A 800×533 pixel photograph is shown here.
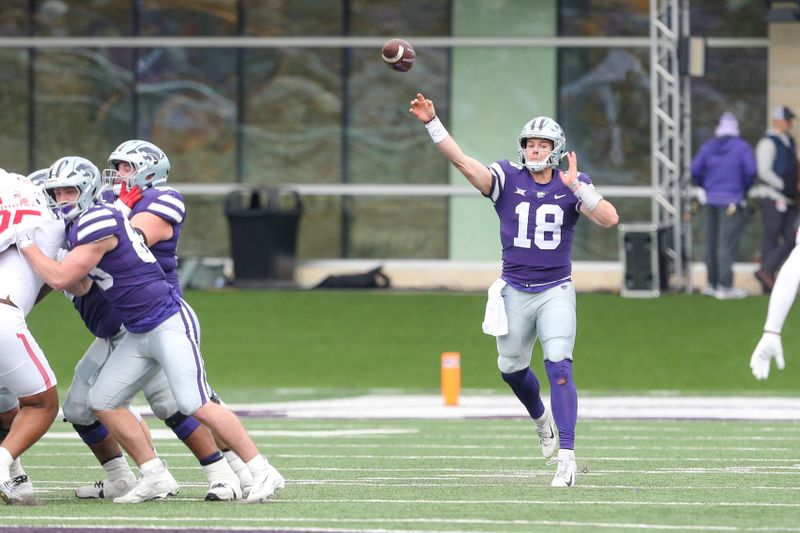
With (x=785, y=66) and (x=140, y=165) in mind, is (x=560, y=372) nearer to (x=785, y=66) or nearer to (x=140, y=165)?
(x=140, y=165)

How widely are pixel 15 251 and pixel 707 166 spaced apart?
12531 mm

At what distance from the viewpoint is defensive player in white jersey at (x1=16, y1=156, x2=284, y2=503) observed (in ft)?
27.4

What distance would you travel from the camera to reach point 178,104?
77.1 ft

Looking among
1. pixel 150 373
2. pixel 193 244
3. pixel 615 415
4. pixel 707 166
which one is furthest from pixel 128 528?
pixel 193 244

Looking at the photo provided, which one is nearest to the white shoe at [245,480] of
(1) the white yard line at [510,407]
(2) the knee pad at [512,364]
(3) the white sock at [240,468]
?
(3) the white sock at [240,468]

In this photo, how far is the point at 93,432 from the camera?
9.07 m

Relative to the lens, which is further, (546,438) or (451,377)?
(451,377)

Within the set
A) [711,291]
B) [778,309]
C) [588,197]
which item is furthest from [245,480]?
[711,291]

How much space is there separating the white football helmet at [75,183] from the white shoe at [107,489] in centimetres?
131

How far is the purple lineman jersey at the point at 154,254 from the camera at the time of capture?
28.8 ft

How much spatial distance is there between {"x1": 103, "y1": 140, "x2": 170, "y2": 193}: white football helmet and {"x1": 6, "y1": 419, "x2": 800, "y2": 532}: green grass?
4.97 feet

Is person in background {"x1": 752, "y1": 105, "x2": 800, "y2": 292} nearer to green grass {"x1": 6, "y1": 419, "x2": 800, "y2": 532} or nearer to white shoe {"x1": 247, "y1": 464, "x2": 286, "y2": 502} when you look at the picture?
green grass {"x1": 6, "y1": 419, "x2": 800, "y2": 532}

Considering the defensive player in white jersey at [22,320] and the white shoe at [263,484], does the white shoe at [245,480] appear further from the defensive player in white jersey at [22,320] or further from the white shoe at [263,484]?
the defensive player in white jersey at [22,320]

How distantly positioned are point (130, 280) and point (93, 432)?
969mm
